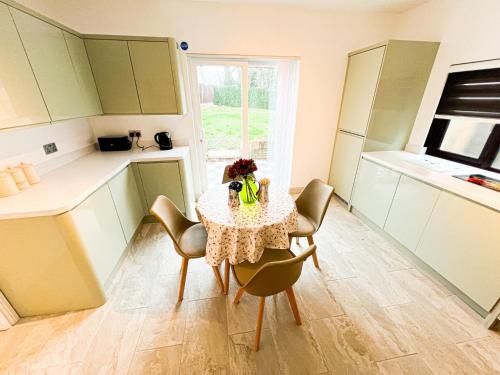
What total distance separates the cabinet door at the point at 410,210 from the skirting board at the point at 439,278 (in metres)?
0.10

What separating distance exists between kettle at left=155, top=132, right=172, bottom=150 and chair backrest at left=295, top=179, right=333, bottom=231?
180 cm

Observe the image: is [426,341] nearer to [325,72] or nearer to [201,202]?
[201,202]

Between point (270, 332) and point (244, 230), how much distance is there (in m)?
0.77

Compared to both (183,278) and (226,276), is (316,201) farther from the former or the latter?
(183,278)

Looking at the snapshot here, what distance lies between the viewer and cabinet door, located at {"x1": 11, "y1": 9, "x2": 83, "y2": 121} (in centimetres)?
144

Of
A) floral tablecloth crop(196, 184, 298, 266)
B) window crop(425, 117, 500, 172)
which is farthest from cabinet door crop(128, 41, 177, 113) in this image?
window crop(425, 117, 500, 172)

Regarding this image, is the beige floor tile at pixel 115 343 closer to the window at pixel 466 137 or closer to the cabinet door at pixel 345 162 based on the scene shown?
the cabinet door at pixel 345 162

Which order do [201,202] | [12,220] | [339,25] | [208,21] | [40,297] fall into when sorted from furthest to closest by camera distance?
[339,25]
[208,21]
[201,202]
[40,297]
[12,220]

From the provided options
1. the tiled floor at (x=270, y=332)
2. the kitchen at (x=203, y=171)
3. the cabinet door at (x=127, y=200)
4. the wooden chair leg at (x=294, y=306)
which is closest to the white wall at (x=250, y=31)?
the kitchen at (x=203, y=171)

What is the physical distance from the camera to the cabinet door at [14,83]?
1.26 meters

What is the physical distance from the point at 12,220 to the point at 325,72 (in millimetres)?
3448

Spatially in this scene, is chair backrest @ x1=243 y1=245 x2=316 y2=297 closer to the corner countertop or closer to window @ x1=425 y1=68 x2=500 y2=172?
the corner countertop

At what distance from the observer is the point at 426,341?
4.45ft

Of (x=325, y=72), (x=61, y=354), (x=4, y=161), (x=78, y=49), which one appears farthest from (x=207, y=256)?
(x=325, y=72)
